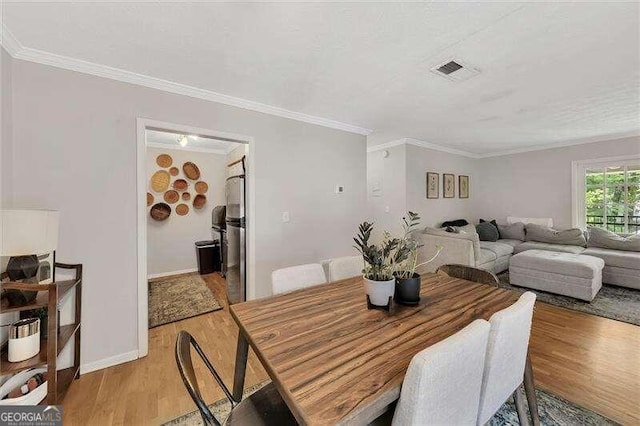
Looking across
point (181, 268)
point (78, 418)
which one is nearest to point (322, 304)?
point (78, 418)

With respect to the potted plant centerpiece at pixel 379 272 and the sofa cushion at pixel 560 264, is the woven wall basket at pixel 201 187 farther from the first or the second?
the sofa cushion at pixel 560 264

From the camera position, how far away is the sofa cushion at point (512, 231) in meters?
5.04

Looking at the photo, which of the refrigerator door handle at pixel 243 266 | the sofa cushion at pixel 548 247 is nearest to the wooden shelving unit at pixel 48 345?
the refrigerator door handle at pixel 243 266

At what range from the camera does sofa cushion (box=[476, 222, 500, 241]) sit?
4957 millimetres

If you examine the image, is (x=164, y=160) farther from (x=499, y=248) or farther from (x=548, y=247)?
(x=548, y=247)

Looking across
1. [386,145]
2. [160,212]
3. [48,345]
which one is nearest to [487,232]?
[386,145]

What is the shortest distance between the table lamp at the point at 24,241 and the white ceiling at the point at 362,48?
1.18 metres

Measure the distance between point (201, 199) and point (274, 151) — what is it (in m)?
2.63

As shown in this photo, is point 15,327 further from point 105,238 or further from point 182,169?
point 182,169

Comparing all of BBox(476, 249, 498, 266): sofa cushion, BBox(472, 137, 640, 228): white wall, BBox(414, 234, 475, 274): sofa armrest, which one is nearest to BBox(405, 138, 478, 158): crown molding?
BBox(472, 137, 640, 228): white wall

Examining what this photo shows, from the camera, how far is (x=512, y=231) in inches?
202

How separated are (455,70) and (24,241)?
3163 millimetres

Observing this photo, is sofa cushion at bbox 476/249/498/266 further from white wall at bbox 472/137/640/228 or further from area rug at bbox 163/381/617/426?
area rug at bbox 163/381/617/426

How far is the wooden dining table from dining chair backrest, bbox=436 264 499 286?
0.68ft
